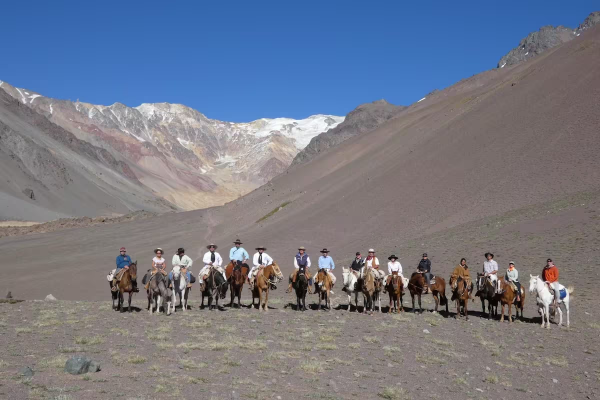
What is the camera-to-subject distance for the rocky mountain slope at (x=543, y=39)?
145 meters

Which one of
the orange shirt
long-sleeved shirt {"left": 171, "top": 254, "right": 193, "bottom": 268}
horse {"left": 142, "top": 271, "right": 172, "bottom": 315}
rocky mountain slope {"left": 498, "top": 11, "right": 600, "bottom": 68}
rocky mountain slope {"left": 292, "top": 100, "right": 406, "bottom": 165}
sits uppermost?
rocky mountain slope {"left": 498, "top": 11, "right": 600, "bottom": 68}

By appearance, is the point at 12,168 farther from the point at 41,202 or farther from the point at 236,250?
the point at 236,250

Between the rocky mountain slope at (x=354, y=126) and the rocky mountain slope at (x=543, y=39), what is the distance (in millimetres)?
30166

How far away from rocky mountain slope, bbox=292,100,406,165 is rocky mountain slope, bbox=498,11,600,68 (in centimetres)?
3017

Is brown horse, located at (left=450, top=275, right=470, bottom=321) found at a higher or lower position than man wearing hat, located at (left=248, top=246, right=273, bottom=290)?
lower

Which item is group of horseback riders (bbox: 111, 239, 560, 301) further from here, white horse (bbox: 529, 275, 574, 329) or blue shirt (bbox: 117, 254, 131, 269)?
white horse (bbox: 529, 275, 574, 329)

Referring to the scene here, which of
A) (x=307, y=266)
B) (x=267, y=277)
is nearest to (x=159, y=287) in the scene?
(x=267, y=277)

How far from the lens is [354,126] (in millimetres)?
150250

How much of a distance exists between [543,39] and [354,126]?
159 feet

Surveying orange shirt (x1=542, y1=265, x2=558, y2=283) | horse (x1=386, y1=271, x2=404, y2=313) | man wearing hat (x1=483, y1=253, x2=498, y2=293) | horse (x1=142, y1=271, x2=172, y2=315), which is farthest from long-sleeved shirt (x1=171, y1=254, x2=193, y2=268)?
orange shirt (x1=542, y1=265, x2=558, y2=283)

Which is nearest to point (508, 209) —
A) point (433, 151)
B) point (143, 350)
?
point (433, 151)

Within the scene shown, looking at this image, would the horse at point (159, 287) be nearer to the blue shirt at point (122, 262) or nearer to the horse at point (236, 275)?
the blue shirt at point (122, 262)

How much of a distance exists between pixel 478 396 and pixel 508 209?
33447 mm

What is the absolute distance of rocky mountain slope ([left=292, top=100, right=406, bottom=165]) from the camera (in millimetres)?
143000
